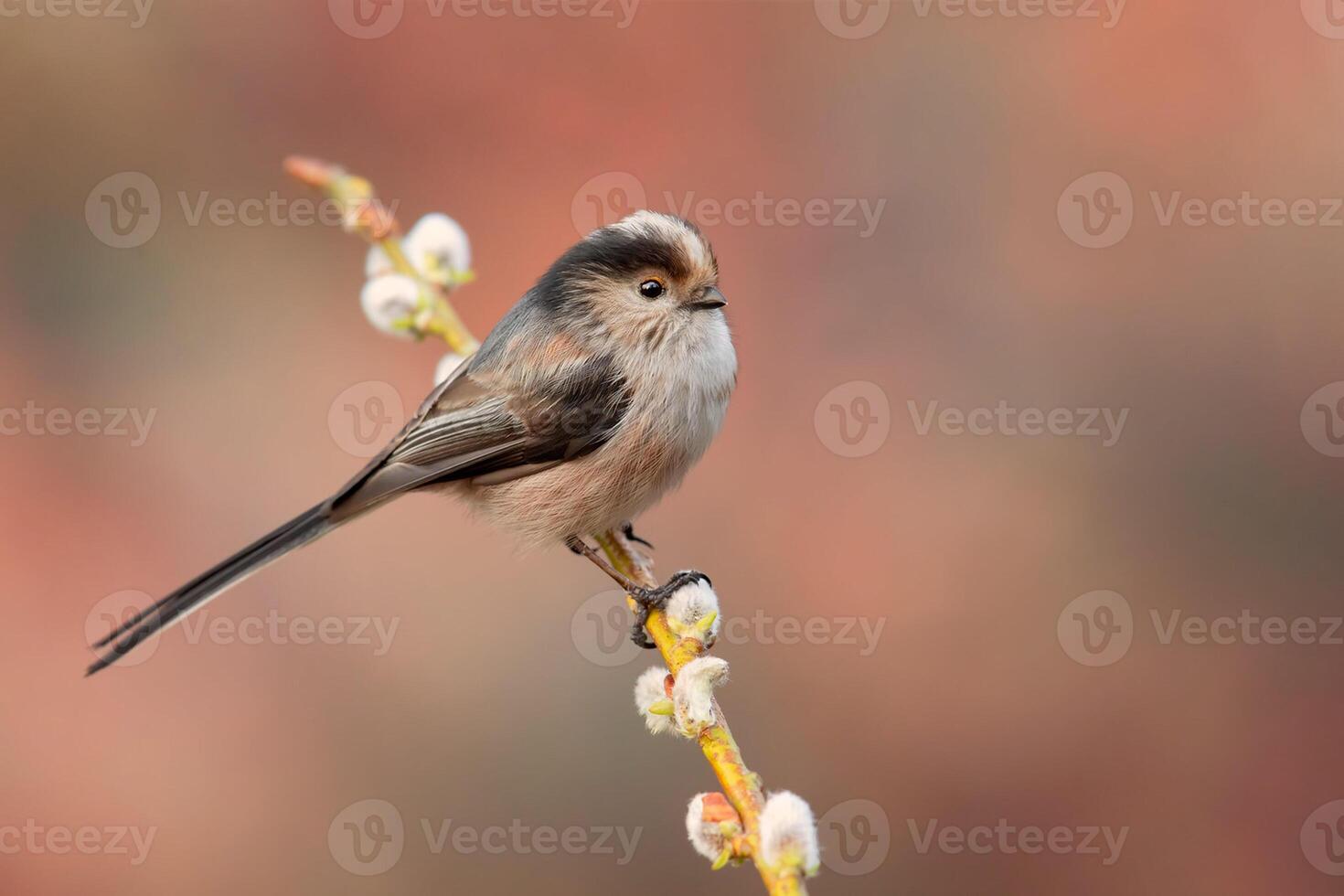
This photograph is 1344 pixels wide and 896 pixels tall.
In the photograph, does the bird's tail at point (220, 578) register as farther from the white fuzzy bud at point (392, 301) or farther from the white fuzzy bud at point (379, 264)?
the white fuzzy bud at point (379, 264)

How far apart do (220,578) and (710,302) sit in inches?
53.6

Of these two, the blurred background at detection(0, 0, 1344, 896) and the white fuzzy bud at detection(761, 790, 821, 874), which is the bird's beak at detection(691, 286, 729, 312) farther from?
the blurred background at detection(0, 0, 1344, 896)

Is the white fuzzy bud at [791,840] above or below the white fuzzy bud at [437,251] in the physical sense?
below

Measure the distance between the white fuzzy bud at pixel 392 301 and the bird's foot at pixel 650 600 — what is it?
92cm

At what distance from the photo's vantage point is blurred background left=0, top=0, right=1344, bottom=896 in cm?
398

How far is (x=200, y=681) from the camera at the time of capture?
4.16 metres

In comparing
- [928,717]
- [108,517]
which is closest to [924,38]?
[928,717]

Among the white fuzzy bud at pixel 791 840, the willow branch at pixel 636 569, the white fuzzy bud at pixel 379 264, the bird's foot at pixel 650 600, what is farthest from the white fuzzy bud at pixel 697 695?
the white fuzzy bud at pixel 379 264

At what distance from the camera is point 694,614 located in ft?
6.82

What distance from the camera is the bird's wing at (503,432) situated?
2.88 metres

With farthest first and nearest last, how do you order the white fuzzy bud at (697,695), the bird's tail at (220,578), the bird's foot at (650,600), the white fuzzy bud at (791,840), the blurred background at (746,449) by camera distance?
the blurred background at (746,449) < the bird's foot at (650,600) < the bird's tail at (220,578) < the white fuzzy bud at (697,695) < the white fuzzy bud at (791,840)

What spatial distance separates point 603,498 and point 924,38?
3381 millimetres

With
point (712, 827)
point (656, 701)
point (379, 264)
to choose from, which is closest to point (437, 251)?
point (379, 264)

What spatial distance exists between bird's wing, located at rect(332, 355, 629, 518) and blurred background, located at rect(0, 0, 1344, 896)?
143 centimetres
